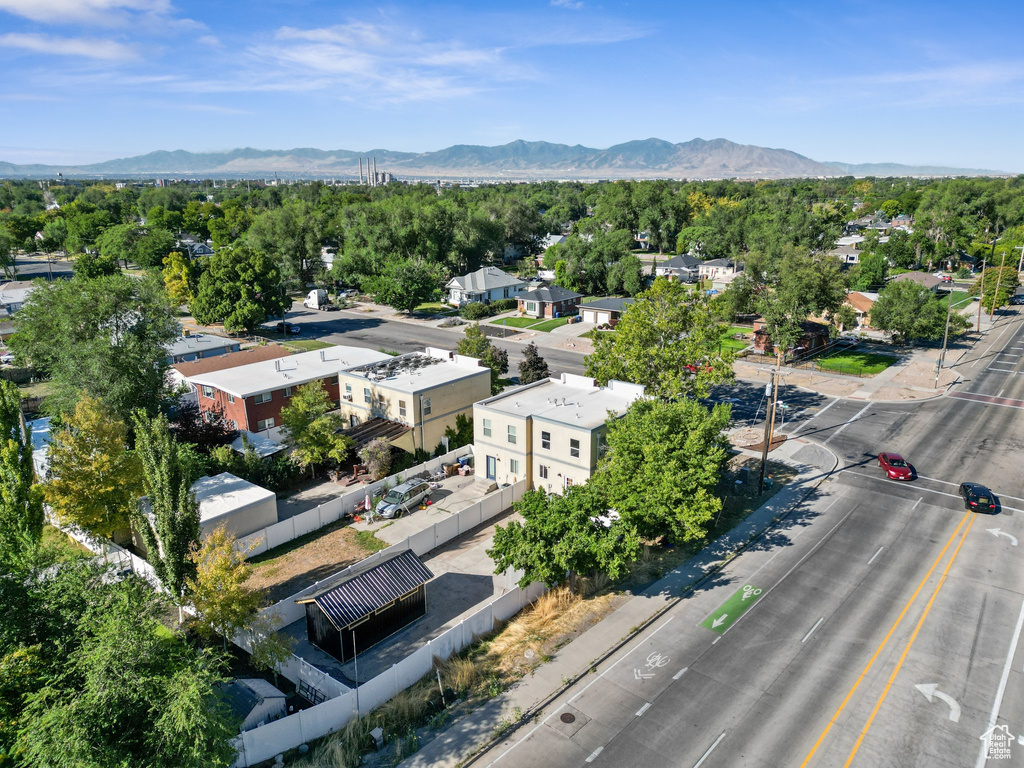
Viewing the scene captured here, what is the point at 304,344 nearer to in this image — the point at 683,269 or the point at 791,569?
the point at 791,569

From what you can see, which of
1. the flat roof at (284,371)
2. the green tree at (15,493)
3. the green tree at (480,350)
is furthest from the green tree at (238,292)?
the green tree at (15,493)

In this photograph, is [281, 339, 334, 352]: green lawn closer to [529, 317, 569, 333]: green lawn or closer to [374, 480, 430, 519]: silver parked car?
[529, 317, 569, 333]: green lawn

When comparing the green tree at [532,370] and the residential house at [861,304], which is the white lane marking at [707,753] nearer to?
the green tree at [532,370]

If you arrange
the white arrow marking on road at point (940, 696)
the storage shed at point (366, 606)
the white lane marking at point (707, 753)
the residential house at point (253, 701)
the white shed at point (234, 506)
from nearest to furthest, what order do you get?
the white lane marking at point (707, 753), the residential house at point (253, 701), the white arrow marking on road at point (940, 696), the storage shed at point (366, 606), the white shed at point (234, 506)

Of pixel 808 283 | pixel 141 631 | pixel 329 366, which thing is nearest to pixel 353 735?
pixel 141 631

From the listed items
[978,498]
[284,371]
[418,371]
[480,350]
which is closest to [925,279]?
[978,498]
